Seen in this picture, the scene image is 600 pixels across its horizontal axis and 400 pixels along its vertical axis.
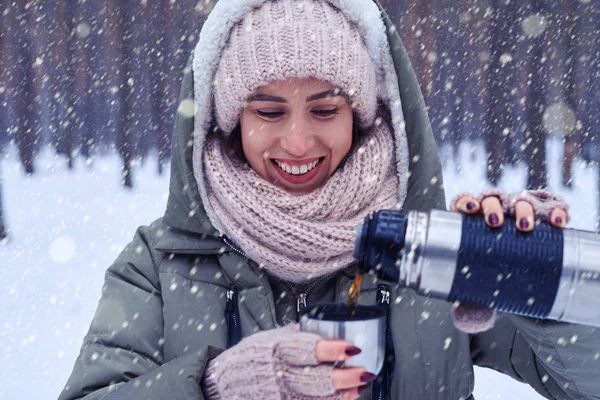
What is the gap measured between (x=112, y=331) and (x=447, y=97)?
382 centimetres

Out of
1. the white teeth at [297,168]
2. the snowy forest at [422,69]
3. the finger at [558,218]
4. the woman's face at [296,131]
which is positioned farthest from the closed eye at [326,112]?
the snowy forest at [422,69]

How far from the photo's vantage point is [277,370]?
2.98 feet

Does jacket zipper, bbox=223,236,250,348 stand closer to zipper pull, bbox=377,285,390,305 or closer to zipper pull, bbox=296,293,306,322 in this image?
zipper pull, bbox=296,293,306,322

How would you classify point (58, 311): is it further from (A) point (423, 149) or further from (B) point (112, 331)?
(A) point (423, 149)

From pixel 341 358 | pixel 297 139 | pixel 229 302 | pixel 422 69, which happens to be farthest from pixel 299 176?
pixel 422 69

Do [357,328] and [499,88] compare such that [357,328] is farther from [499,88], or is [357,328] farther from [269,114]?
[499,88]

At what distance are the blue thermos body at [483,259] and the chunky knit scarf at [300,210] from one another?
44cm

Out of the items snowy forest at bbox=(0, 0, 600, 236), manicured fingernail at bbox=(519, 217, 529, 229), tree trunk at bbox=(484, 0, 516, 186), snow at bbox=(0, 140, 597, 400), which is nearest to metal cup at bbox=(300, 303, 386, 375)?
manicured fingernail at bbox=(519, 217, 529, 229)

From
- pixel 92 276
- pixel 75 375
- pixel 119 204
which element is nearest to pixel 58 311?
pixel 92 276

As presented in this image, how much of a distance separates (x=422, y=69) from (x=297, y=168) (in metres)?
3.33

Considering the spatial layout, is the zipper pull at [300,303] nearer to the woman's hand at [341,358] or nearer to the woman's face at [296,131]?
the woman's face at [296,131]

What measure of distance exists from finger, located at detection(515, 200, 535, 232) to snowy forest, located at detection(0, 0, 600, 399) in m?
3.41

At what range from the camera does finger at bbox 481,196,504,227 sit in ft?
2.80

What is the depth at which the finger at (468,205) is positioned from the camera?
2.87 feet
